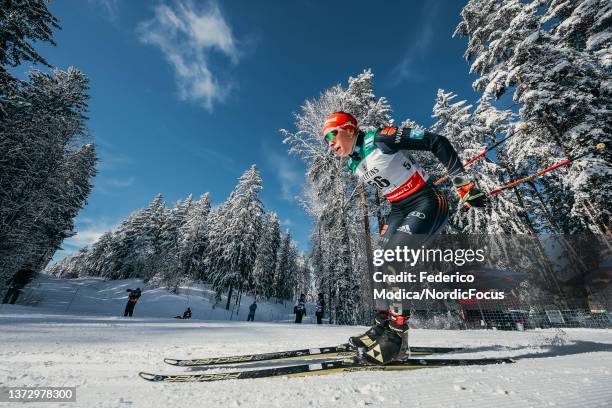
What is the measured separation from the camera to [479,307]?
41.6 ft

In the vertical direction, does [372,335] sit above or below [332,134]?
below

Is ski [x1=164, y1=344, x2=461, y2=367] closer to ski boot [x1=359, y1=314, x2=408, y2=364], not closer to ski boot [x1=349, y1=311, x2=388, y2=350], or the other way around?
ski boot [x1=349, y1=311, x2=388, y2=350]

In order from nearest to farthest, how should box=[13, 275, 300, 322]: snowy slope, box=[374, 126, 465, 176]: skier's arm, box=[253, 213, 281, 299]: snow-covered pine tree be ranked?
box=[374, 126, 465, 176]: skier's arm < box=[13, 275, 300, 322]: snowy slope < box=[253, 213, 281, 299]: snow-covered pine tree

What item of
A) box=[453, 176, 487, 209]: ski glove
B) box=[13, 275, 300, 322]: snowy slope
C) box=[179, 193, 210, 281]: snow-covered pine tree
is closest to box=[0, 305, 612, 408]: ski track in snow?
box=[453, 176, 487, 209]: ski glove

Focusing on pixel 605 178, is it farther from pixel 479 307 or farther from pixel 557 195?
pixel 557 195

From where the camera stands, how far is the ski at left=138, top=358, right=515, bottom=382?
80.7 inches

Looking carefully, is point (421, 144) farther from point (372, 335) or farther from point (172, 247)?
point (172, 247)

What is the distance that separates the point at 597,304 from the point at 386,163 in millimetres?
24089

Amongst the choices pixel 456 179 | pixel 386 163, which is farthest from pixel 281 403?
pixel 456 179

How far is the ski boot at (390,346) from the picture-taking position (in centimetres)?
250

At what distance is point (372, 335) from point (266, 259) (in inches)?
1587

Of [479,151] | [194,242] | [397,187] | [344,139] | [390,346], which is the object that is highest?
[194,242]

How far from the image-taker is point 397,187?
10.4ft

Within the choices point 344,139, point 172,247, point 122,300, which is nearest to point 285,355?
point 344,139
